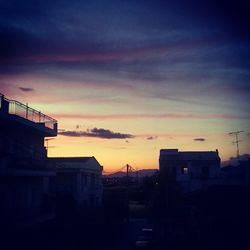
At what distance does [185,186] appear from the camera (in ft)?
154

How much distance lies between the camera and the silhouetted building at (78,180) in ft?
127

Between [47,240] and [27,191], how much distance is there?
12.5 feet

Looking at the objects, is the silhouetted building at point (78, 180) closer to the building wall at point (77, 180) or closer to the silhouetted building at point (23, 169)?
the building wall at point (77, 180)

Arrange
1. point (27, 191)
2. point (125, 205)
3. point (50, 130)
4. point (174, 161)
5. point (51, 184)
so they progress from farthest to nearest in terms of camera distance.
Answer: point (174, 161), point (125, 205), point (51, 184), point (50, 130), point (27, 191)

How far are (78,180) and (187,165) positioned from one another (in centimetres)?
2163

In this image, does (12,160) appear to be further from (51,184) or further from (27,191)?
(51,184)

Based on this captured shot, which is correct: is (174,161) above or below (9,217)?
above

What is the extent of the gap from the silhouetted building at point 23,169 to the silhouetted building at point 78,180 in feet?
29.0

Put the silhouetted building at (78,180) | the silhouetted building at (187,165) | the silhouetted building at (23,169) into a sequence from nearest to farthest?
the silhouetted building at (23,169) → the silhouetted building at (78,180) → the silhouetted building at (187,165)

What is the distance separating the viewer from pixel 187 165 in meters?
55.3

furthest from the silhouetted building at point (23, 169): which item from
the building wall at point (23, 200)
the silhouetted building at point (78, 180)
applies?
the silhouetted building at point (78, 180)

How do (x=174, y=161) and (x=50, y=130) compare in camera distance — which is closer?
(x=50, y=130)

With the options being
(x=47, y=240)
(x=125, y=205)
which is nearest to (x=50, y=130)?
(x=47, y=240)

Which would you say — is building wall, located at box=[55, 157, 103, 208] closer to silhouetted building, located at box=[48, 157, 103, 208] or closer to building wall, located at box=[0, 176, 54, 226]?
silhouetted building, located at box=[48, 157, 103, 208]
